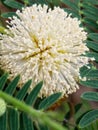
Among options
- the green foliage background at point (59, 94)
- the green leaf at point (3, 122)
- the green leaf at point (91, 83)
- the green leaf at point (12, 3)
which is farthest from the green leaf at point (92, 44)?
the green leaf at point (3, 122)

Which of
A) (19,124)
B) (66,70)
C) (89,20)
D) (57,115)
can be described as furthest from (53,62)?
(57,115)

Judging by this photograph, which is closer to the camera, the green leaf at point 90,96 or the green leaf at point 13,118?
the green leaf at point 13,118

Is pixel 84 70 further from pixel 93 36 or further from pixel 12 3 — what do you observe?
pixel 12 3

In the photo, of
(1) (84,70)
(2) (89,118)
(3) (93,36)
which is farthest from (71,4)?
(2) (89,118)

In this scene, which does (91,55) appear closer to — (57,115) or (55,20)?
(55,20)

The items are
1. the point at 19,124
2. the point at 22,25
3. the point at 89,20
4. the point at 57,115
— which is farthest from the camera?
the point at 89,20

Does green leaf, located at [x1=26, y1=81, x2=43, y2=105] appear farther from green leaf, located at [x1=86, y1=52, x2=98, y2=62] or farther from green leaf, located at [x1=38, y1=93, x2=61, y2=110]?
green leaf, located at [x1=86, y1=52, x2=98, y2=62]

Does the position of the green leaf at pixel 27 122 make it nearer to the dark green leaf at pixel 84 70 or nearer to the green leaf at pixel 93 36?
the dark green leaf at pixel 84 70
